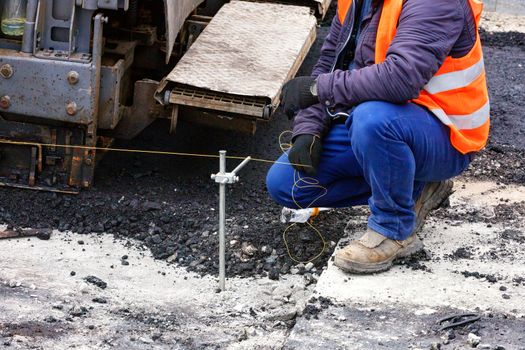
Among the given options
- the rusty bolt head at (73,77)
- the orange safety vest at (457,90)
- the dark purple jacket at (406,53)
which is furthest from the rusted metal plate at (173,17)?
the orange safety vest at (457,90)

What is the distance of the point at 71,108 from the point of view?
16.5 feet

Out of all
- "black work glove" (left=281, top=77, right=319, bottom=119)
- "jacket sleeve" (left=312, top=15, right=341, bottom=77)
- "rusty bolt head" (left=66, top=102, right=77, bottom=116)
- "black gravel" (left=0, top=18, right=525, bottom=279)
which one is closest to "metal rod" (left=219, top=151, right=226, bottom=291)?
"black gravel" (left=0, top=18, right=525, bottom=279)

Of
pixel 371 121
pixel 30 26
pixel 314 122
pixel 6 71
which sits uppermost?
pixel 371 121

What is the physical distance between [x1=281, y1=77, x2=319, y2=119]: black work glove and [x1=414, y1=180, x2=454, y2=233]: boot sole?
823 mm

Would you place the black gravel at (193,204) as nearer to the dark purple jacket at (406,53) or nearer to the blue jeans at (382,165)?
the blue jeans at (382,165)

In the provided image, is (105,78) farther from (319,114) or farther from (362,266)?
(362,266)

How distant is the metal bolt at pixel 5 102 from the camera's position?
507cm

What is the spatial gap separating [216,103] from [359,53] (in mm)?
1022

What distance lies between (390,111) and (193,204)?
1611 mm

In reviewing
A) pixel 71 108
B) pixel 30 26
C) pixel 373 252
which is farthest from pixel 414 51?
pixel 30 26

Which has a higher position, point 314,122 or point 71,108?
point 314,122


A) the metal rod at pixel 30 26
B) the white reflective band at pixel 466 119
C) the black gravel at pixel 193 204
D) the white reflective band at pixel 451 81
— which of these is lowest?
the black gravel at pixel 193 204

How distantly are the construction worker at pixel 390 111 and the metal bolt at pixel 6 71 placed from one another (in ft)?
4.76

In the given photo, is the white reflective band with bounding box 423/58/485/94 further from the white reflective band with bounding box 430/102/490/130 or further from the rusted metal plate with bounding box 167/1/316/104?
the rusted metal plate with bounding box 167/1/316/104
